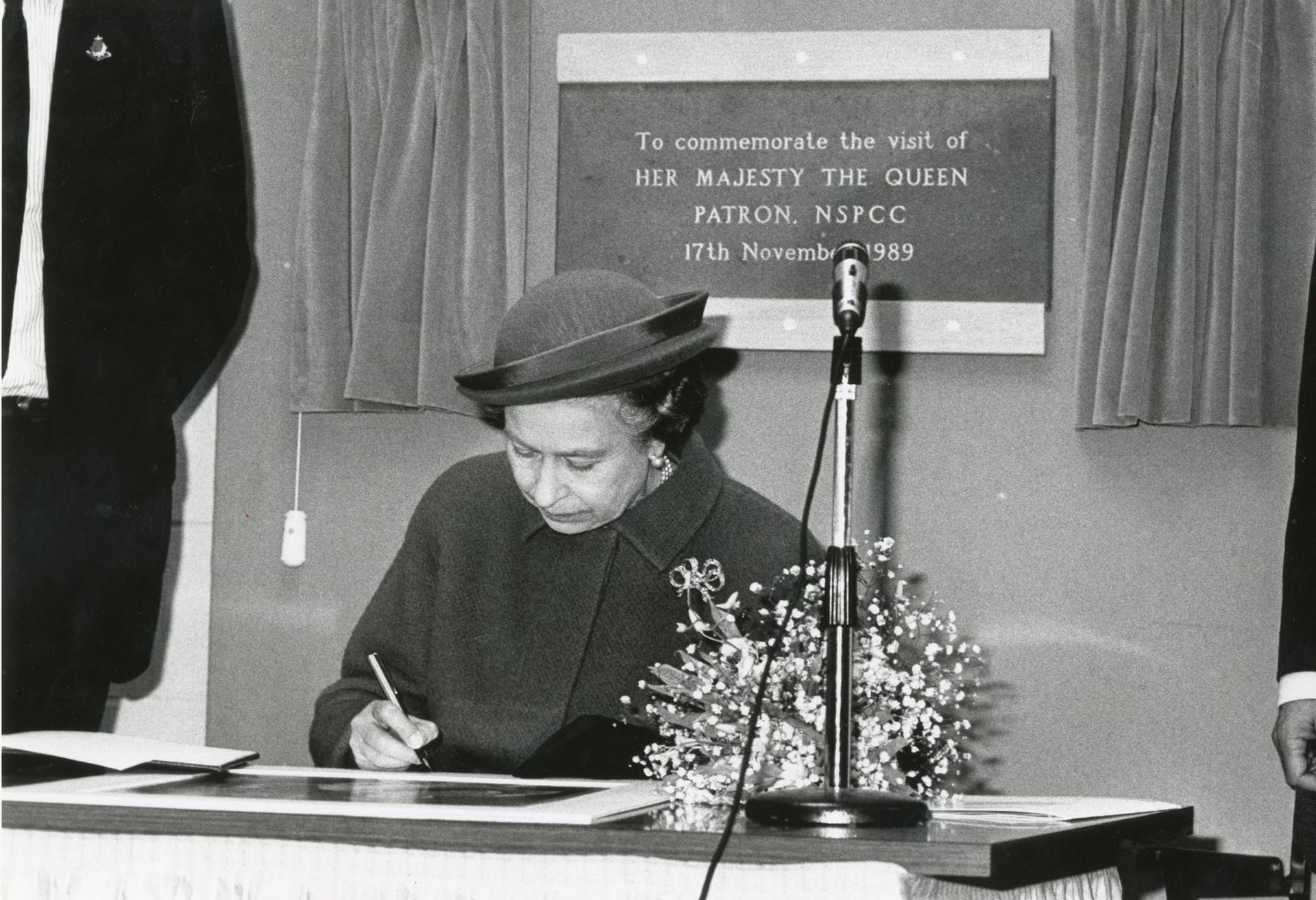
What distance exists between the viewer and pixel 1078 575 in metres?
4.17

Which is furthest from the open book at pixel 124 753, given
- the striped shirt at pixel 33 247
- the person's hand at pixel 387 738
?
the striped shirt at pixel 33 247

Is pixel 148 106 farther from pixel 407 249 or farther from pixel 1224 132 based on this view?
pixel 1224 132

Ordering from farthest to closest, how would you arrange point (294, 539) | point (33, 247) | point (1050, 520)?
point (294, 539), point (1050, 520), point (33, 247)

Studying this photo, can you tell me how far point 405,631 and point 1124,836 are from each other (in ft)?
5.07

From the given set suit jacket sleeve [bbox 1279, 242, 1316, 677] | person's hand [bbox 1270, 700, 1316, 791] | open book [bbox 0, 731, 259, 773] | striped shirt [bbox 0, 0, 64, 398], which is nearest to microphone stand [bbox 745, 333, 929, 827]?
open book [bbox 0, 731, 259, 773]

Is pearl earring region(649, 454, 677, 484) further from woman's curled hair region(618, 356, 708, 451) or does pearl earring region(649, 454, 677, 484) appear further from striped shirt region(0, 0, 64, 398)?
striped shirt region(0, 0, 64, 398)

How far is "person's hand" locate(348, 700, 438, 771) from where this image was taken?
8.67 feet

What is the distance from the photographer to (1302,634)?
111 inches

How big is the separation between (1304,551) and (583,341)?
1321 millimetres

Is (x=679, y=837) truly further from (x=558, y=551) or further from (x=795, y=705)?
(x=558, y=551)

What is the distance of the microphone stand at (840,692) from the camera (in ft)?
5.72

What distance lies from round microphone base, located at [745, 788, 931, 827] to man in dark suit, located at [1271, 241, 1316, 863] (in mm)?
1182

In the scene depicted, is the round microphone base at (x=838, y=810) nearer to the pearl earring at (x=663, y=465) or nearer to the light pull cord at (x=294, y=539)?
the pearl earring at (x=663, y=465)

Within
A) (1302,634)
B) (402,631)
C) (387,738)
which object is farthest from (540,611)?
(1302,634)
